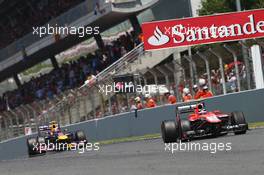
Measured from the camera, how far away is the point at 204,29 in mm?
26578

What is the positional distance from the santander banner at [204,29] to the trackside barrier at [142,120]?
3.46m

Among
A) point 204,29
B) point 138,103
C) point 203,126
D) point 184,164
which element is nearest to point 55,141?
point 138,103

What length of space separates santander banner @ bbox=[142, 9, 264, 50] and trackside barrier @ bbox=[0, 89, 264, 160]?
11.4 ft

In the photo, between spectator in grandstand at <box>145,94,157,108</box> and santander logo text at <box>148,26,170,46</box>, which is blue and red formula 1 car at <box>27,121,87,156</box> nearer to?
spectator in grandstand at <box>145,94,157,108</box>

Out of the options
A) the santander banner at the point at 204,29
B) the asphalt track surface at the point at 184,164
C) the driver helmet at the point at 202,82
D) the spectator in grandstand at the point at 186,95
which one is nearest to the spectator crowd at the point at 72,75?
the santander banner at the point at 204,29

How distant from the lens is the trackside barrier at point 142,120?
20.2 meters

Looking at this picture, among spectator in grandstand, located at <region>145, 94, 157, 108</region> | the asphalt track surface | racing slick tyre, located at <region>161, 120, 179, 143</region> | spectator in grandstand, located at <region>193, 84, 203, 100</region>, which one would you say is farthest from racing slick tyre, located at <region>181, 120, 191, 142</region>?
spectator in grandstand, located at <region>145, 94, 157, 108</region>

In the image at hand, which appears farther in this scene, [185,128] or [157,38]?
[157,38]

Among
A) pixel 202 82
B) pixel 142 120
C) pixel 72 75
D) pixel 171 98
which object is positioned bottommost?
pixel 142 120

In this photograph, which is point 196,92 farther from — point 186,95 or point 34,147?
point 34,147

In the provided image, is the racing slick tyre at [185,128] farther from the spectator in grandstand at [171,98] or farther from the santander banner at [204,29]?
the santander banner at [204,29]

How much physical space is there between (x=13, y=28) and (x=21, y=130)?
2228 centimetres

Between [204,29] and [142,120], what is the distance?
14.4 ft

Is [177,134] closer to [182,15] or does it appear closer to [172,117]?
[172,117]
